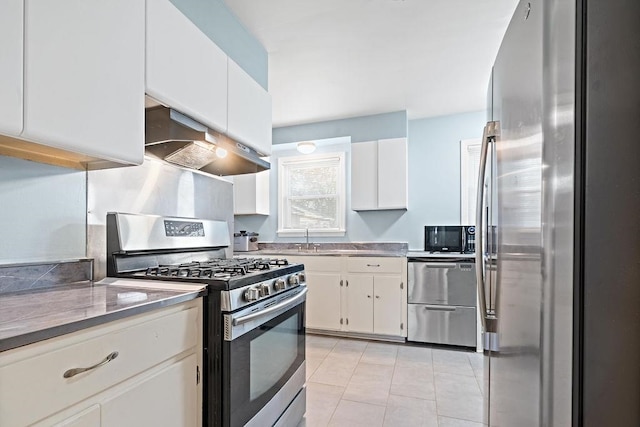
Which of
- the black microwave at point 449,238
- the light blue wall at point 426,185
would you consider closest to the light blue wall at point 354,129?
the light blue wall at point 426,185

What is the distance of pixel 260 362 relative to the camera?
1480mm

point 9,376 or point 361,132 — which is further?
point 361,132

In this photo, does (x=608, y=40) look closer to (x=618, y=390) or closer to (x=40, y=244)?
(x=618, y=390)

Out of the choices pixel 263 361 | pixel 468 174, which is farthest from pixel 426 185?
pixel 263 361

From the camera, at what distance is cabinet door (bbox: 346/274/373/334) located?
10.9 feet

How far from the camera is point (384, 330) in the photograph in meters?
3.26

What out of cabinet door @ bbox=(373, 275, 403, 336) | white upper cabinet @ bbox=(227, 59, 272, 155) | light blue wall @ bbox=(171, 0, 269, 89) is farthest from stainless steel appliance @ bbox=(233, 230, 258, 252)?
light blue wall @ bbox=(171, 0, 269, 89)

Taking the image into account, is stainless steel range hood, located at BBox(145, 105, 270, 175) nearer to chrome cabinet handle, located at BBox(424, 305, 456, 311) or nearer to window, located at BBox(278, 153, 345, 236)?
window, located at BBox(278, 153, 345, 236)

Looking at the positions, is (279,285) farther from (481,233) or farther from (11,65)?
(11,65)

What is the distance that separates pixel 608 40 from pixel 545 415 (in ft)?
2.44

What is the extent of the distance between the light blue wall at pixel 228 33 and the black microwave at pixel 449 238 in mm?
2317

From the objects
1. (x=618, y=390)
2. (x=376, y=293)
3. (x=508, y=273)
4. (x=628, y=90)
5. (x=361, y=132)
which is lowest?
(x=376, y=293)

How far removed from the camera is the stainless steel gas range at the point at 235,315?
126 centimetres

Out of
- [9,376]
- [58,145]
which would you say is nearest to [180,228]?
[58,145]
